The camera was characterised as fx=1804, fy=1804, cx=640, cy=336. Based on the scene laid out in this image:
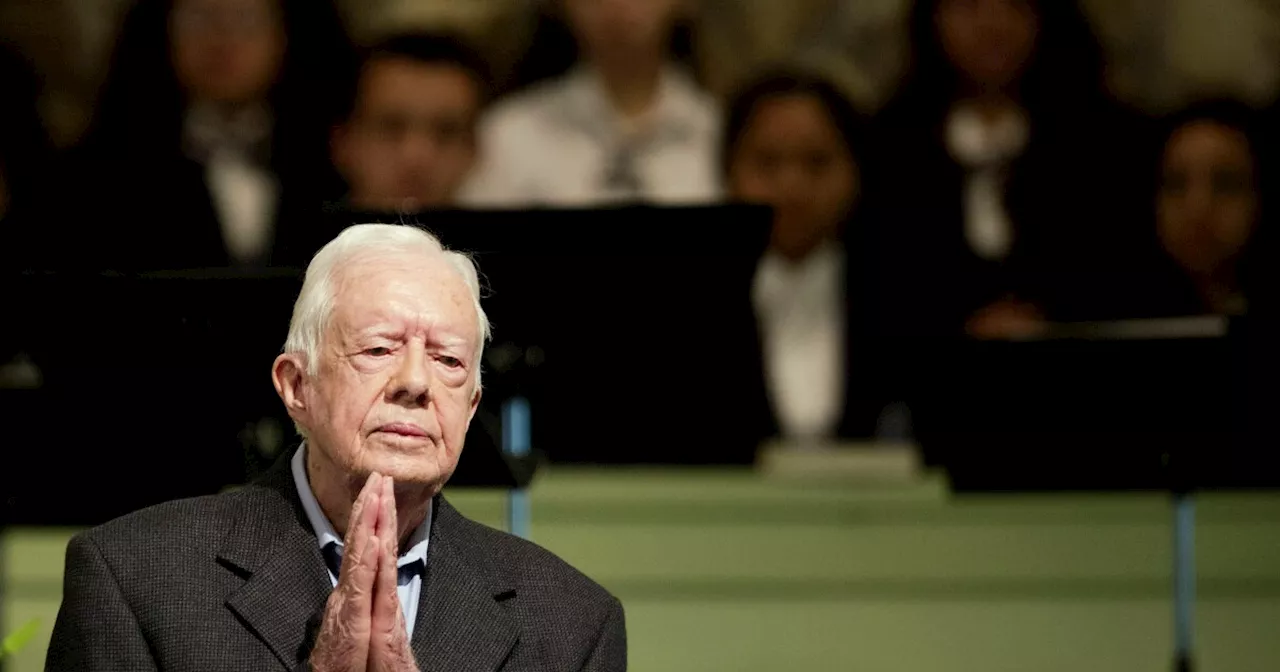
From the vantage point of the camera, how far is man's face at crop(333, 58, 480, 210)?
20.1 ft

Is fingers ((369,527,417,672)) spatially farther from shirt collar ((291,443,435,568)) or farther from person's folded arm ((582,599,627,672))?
person's folded arm ((582,599,627,672))

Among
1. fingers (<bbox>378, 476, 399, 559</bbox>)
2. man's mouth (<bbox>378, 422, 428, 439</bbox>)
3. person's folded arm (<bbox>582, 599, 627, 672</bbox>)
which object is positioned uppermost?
man's mouth (<bbox>378, 422, 428, 439</bbox>)

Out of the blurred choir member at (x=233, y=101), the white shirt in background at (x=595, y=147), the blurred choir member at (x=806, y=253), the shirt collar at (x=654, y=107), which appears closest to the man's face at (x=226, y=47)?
the blurred choir member at (x=233, y=101)

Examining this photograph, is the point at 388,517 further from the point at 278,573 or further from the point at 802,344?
the point at 802,344

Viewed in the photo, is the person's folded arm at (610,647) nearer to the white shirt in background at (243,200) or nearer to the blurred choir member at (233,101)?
the white shirt in background at (243,200)

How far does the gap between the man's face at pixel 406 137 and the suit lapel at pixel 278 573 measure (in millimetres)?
3723

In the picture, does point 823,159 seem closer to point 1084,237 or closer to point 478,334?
point 1084,237

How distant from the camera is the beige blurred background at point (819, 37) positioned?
675 cm

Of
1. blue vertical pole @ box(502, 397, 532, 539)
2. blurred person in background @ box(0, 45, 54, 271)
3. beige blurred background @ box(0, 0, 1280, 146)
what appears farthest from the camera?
beige blurred background @ box(0, 0, 1280, 146)

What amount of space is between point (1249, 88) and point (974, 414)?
3.39 meters

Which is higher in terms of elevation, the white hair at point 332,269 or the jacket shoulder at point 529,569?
the white hair at point 332,269

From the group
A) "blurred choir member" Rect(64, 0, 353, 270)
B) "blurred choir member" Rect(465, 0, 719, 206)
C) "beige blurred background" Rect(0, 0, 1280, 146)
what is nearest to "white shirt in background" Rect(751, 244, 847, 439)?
"blurred choir member" Rect(465, 0, 719, 206)

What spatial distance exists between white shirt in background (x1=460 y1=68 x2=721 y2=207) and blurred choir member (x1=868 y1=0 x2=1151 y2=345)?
0.65 metres

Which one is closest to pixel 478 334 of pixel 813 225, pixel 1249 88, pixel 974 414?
pixel 974 414
